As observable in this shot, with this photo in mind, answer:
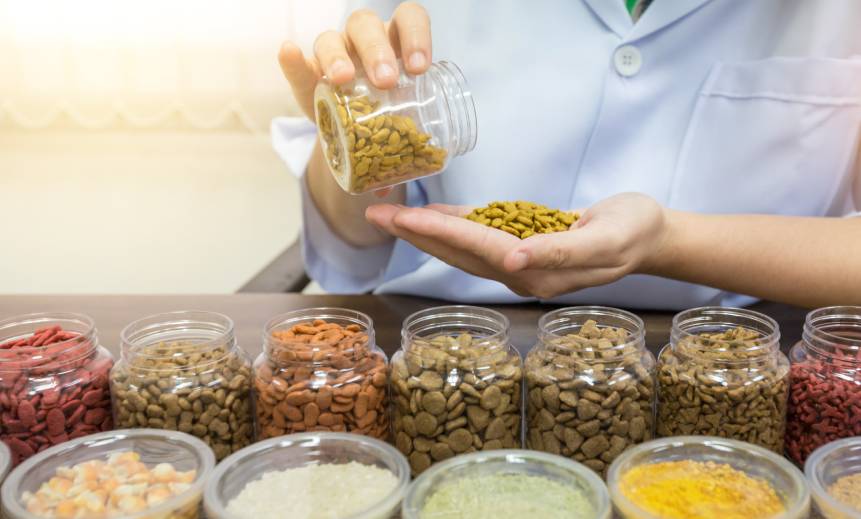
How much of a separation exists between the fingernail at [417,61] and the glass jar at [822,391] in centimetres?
47

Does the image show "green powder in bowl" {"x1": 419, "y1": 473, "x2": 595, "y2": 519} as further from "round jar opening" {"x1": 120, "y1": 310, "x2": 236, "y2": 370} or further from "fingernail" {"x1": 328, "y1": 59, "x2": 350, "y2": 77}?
"fingernail" {"x1": 328, "y1": 59, "x2": 350, "y2": 77}

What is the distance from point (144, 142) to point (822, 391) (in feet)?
6.34

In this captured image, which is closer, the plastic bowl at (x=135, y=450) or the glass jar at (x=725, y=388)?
the plastic bowl at (x=135, y=450)

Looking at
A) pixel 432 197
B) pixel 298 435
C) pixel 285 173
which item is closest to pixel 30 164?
pixel 285 173

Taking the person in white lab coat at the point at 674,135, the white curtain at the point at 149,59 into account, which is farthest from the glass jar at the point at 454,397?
the white curtain at the point at 149,59

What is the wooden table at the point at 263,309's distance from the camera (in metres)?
1.06

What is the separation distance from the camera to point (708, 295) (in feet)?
4.24

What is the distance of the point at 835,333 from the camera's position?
85 centimetres

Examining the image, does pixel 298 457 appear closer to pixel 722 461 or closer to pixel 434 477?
pixel 434 477

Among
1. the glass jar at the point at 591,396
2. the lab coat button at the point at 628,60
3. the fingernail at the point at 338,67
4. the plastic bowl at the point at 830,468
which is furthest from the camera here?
the lab coat button at the point at 628,60

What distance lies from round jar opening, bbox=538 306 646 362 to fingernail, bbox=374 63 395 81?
29cm

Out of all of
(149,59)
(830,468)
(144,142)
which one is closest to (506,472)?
(830,468)

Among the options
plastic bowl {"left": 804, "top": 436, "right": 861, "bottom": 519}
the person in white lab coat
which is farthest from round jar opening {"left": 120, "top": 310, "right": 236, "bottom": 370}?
plastic bowl {"left": 804, "top": 436, "right": 861, "bottom": 519}

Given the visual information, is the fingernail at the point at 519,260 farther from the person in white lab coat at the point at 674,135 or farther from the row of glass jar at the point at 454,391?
the person in white lab coat at the point at 674,135
